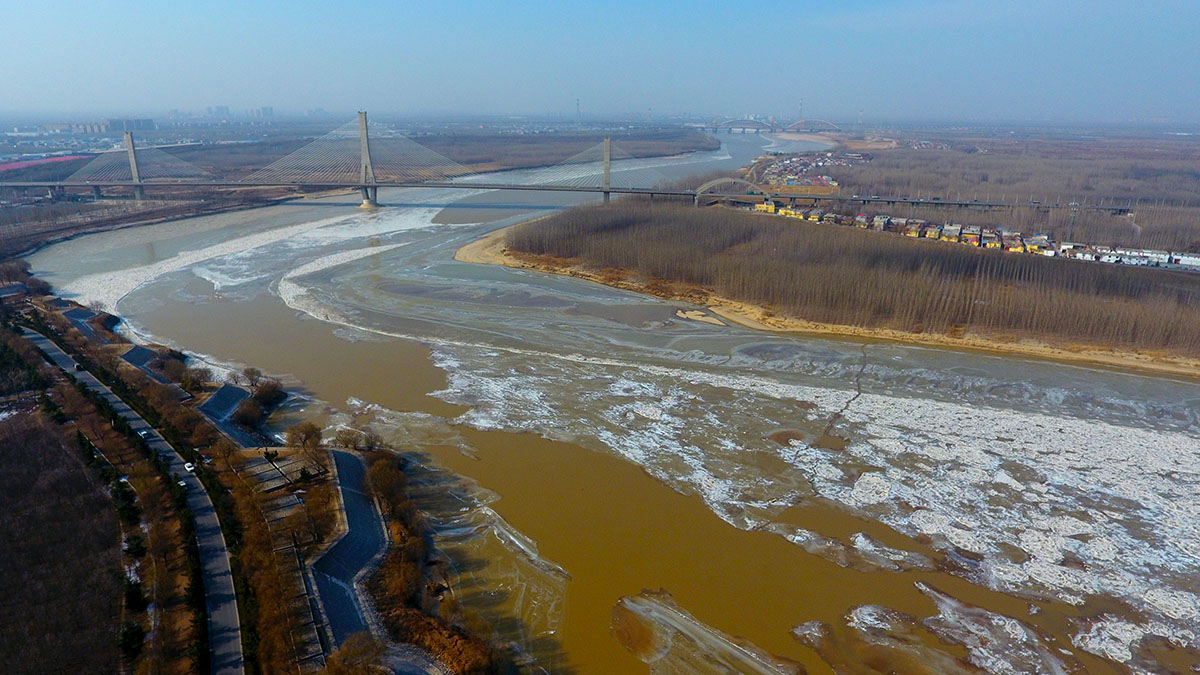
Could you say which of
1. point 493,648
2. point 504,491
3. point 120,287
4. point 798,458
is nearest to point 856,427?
point 798,458

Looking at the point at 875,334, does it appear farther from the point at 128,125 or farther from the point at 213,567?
the point at 128,125

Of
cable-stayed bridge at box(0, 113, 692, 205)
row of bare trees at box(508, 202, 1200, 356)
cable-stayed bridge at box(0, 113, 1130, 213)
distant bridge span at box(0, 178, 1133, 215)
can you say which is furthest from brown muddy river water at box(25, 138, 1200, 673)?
cable-stayed bridge at box(0, 113, 692, 205)

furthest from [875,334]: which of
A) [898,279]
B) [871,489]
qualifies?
[871,489]

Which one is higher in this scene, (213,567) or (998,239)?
(998,239)

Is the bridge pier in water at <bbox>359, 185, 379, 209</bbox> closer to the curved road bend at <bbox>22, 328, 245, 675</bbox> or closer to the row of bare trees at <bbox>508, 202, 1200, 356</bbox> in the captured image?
the row of bare trees at <bbox>508, 202, 1200, 356</bbox>

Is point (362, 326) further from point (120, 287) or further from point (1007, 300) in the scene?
point (1007, 300)

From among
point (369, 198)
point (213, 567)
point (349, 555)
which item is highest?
point (369, 198)

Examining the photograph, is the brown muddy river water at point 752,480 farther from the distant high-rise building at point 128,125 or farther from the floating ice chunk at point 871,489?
the distant high-rise building at point 128,125
